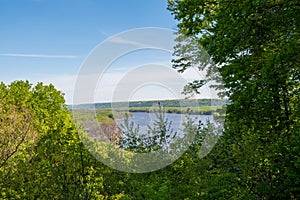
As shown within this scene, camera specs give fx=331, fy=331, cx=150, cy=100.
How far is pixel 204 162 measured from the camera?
31.0ft

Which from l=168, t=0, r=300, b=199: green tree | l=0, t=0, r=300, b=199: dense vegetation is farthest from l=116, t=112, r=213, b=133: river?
l=168, t=0, r=300, b=199: green tree

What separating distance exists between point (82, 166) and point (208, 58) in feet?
19.7

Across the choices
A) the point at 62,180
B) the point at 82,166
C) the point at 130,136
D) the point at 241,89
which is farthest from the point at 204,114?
the point at 62,180

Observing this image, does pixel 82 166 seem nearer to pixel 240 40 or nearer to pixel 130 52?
pixel 130 52

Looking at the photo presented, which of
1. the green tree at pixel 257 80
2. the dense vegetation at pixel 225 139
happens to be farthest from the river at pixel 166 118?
the green tree at pixel 257 80

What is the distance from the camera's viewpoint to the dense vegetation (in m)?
8.11

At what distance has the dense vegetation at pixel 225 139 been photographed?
26.6 feet

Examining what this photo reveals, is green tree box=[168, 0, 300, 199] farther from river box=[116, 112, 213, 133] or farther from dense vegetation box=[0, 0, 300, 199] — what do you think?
river box=[116, 112, 213, 133]

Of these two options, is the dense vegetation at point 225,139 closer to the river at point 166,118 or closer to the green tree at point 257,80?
the green tree at point 257,80

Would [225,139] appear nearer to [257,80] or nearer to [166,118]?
[166,118]

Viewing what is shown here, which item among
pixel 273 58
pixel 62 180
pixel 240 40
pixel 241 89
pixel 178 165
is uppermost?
pixel 240 40

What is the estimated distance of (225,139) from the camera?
11133 millimetres

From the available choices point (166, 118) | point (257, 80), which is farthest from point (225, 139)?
point (257, 80)

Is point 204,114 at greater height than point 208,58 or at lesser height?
lesser
